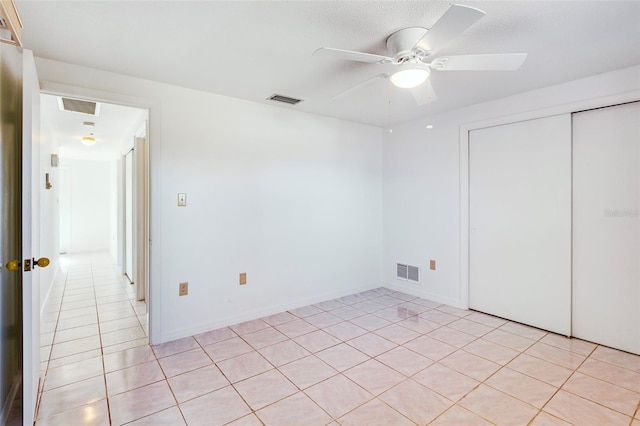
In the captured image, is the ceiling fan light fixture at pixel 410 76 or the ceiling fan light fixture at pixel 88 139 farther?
the ceiling fan light fixture at pixel 88 139

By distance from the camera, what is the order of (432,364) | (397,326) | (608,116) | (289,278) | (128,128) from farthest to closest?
(128,128)
(289,278)
(397,326)
(608,116)
(432,364)

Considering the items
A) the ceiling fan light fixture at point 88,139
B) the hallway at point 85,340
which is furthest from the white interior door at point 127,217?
the ceiling fan light fixture at point 88,139

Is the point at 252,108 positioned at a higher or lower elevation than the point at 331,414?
higher

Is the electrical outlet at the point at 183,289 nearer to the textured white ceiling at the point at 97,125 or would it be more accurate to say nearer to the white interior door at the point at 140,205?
the white interior door at the point at 140,205

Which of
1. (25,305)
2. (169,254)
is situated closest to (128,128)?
(169,254)

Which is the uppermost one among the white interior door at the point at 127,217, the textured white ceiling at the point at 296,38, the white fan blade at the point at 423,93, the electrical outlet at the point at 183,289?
the textured white ceiling at the point at 296,38

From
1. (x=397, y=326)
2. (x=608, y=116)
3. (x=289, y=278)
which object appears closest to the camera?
(x=608, y=116)

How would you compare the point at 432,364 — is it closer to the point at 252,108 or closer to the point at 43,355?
the point at 252,108

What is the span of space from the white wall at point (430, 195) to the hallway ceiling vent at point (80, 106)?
11.3 ft

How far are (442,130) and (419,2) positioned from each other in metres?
2.29

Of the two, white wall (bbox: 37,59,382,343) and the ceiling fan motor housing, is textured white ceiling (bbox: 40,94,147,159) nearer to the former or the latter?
white wall (bbox: 37,59,382,343)

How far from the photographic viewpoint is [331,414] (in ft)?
5.97

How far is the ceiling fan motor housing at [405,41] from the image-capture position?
1.83m

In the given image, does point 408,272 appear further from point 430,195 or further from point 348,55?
point 348,55
